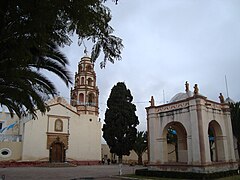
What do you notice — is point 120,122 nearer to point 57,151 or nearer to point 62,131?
point 62,131

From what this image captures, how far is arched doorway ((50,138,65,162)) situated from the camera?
1305 inches

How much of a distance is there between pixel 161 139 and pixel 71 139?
20.2 m

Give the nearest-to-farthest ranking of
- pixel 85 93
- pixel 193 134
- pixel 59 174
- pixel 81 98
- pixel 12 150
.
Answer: pixel 193 134 → pixel 59 174 → pixel 12 150 → pixel 85 93 → pixel 81 98

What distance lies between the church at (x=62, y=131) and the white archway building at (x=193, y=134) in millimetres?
16968

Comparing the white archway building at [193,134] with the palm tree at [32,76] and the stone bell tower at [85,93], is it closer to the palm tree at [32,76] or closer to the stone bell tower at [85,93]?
the palm tree at [32,76]

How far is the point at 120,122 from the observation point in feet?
99.1

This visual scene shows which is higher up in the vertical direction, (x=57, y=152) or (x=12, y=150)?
(x=12, y=150)

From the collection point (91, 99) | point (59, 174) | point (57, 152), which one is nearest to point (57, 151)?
point (57, 152)

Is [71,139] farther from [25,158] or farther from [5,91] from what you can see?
[5,91]

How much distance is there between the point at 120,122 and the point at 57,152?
10.3m

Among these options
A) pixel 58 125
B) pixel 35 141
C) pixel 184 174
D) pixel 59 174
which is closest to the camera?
pixel 184 174

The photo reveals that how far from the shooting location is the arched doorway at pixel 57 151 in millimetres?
33156

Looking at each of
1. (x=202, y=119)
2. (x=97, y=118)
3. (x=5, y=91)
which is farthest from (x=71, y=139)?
(x=5, y=91)

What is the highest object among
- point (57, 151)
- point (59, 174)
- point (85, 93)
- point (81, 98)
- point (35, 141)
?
point (85, 93)
